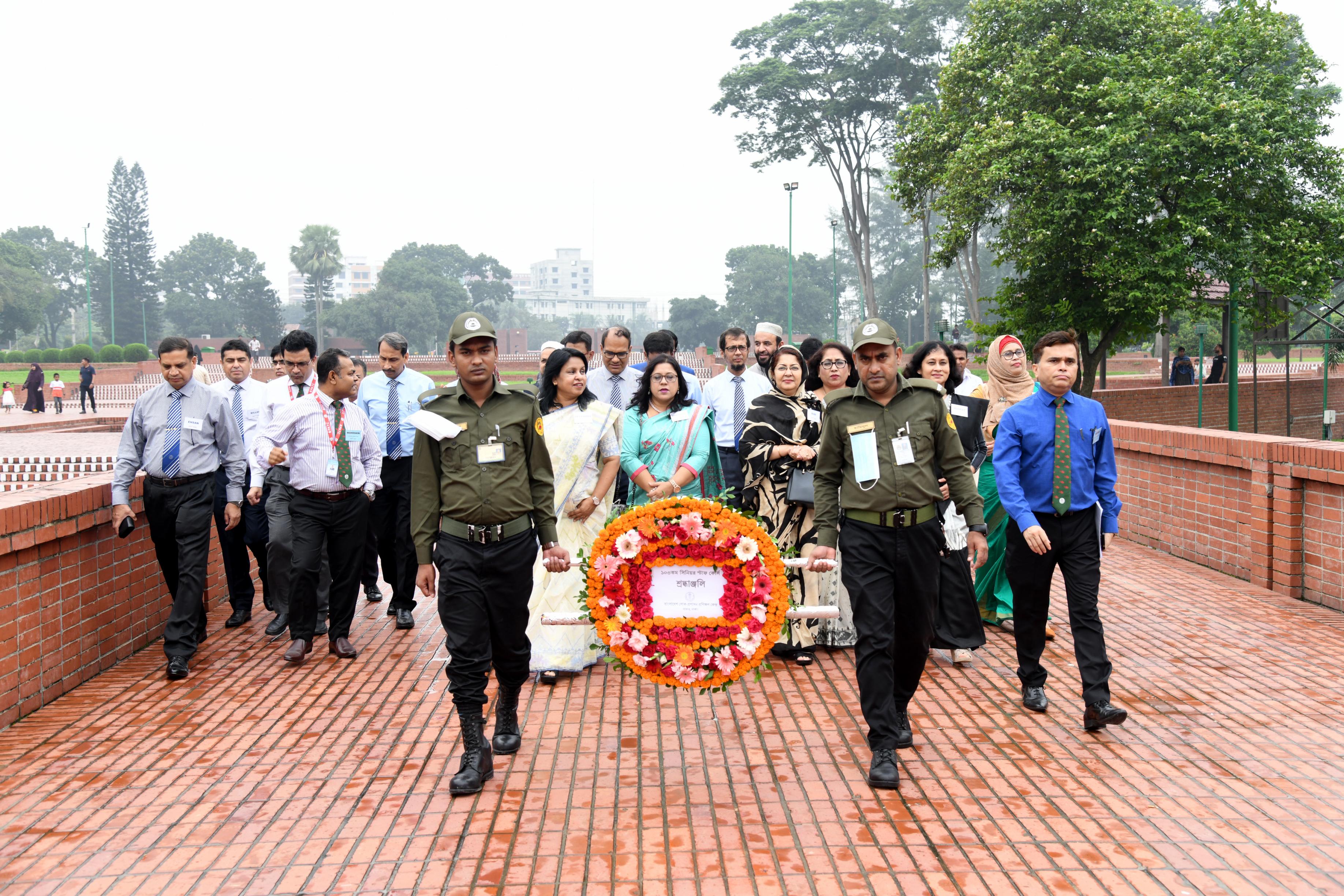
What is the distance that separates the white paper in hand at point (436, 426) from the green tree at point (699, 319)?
94508 mm

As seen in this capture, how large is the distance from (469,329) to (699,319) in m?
96.7

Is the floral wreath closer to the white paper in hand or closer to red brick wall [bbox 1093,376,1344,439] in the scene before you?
the white paper in hand

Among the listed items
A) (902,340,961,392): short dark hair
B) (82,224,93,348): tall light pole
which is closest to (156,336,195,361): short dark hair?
(902,340,961,392): short dark hair

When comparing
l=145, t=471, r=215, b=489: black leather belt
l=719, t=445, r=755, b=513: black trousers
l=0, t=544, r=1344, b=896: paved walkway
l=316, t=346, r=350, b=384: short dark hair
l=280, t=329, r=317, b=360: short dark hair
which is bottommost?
l=0, t=544, r=1344, b=896: paved walkway

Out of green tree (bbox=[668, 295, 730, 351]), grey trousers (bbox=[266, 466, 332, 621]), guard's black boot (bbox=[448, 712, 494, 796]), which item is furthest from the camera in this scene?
green tree (bbox=[668, 295, 730, 351])

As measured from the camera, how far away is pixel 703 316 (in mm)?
100312

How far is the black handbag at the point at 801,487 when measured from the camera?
247 inches

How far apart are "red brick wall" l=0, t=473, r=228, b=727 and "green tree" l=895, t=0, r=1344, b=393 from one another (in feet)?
48.0

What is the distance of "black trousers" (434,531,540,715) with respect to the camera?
4.43 m

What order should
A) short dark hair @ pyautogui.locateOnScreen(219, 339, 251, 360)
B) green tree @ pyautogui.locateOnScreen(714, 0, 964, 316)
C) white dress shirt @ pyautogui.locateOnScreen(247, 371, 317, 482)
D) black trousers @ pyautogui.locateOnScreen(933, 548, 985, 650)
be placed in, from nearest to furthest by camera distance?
black trousers @ pyautogui.locateOnScreen(933, 548, 985, 650) < white dress shirt @ pyautogui.locateOnScreen(247, 371, 317, 482) < short dark hair @ pyautogui.locateOnScreen(219, 339, 251, 360) < green tree @ pyautogui.locateOnScreen(714, 0, 964, 316)

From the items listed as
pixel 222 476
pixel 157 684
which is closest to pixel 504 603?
pixel 157 684

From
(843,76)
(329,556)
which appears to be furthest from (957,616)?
(843,76)

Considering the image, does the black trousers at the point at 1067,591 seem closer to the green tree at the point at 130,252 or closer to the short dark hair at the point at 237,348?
the short dark hair at the point at 237,348

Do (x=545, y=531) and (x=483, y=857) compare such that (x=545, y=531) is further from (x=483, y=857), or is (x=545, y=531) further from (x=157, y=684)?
(x=157, y=684)
